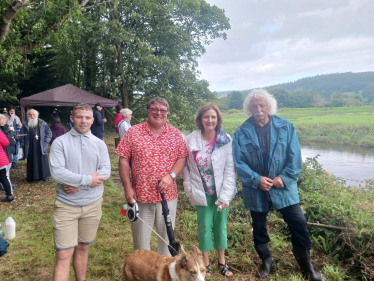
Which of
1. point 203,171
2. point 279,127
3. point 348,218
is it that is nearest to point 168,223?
point 203,171

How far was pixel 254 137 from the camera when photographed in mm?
2736

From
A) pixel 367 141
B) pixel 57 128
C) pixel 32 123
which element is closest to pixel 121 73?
pixel 57 128

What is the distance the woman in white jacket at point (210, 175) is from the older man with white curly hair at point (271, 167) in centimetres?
16

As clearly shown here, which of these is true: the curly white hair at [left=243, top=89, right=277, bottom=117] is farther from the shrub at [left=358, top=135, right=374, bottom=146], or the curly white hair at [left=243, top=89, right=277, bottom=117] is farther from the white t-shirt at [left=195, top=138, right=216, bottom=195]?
the shrub at [left=358, top=135, right=374, bottom=146]

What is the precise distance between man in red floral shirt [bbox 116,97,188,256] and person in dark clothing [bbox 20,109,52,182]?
16.3 ft

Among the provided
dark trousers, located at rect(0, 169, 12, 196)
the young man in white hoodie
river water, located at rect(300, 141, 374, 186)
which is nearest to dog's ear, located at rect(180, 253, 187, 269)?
the young man in white hoodie

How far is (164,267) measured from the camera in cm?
214

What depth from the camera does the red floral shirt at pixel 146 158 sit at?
243 cm

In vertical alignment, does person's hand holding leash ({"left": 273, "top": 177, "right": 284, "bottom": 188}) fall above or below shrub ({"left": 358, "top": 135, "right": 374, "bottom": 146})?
above

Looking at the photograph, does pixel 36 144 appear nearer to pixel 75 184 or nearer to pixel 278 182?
pixel 75 184

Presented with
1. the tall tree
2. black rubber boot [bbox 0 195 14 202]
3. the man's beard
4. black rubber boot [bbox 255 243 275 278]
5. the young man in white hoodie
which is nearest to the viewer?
the young man in white hoodie

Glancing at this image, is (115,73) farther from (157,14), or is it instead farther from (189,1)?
(189,1)

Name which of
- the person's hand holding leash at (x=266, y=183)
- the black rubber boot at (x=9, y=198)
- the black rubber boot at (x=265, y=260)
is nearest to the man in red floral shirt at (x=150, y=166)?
the person's hand holding leash at (x=266, y=183)

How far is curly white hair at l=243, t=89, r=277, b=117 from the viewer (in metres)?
2.80
